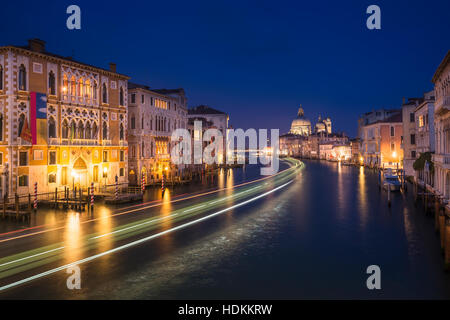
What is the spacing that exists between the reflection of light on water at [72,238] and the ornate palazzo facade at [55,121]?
9.02 metres

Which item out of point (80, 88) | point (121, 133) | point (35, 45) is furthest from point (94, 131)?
point (35, 45)

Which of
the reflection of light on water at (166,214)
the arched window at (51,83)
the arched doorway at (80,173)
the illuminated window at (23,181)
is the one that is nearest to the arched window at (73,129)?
the arched doorway at (80,173)

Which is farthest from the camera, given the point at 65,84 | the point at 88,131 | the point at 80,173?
the point at 88,131

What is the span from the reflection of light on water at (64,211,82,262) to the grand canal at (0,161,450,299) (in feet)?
0.17

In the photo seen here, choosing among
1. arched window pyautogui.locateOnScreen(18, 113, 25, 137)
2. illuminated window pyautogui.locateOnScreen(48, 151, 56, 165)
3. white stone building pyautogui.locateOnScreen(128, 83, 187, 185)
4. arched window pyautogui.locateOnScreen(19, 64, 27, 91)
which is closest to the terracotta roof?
white stone building pyautogui.locateOnScreen(128, 83, 187, 185)

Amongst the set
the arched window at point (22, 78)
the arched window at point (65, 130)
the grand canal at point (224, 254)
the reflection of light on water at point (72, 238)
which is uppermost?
the arched window at point (22, 78)

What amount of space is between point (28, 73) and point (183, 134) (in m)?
30.8

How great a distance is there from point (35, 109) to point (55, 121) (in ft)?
7.61

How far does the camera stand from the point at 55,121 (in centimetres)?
3275

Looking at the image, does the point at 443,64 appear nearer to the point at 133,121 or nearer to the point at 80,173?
the point at 80,173

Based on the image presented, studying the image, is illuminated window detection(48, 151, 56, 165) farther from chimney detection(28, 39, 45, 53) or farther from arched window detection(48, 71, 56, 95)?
chimney detection(28, 39, 45, 53)

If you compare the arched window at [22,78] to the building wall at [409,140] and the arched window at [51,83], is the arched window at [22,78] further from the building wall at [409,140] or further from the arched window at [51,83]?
the building wall at [409,140]

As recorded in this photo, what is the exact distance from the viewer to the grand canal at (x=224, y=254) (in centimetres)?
1129
